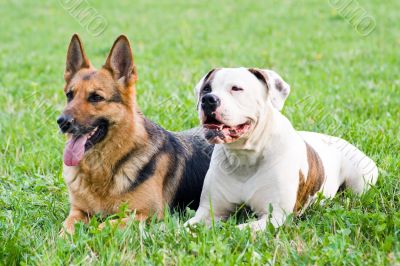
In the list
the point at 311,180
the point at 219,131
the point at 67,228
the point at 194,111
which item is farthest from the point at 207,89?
the point at 194,111

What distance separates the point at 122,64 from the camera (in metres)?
5.05

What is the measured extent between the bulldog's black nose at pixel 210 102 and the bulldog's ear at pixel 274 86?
46 centimetres

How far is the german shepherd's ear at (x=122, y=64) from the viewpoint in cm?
500

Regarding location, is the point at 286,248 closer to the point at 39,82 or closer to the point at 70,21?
the point at 39,82

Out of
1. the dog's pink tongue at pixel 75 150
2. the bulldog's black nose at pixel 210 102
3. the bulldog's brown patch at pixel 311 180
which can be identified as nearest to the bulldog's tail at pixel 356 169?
the bulldog's brown patch at pixel 311 180

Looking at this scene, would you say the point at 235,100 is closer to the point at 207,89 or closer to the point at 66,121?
the point at 207,89

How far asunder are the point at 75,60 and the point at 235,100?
1.53m

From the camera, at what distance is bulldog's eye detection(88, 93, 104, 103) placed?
15.8ft

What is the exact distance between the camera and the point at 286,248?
4.00m

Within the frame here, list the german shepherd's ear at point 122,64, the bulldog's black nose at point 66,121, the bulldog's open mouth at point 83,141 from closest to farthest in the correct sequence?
the bulldog's black nose at point 66,121 < the bulldog's open mouth at point 83,141 < the german shepherd's ear at point 122,64

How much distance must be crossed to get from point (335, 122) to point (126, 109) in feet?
9.36

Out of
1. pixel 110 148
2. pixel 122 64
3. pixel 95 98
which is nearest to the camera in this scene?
pixel 95 98

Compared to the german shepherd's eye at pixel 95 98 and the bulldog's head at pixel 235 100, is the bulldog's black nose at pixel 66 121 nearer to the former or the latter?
the german shepherd's eye at pixel 95 98

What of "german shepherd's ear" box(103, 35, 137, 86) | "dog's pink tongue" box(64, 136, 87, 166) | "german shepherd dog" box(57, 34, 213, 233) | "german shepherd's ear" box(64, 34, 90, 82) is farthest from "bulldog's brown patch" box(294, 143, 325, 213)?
"german shepherd's ear" box(64, 34, 90, 82)
